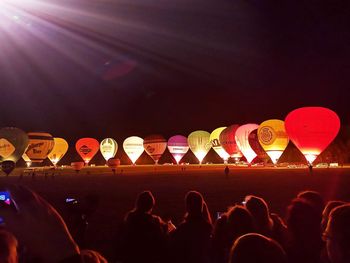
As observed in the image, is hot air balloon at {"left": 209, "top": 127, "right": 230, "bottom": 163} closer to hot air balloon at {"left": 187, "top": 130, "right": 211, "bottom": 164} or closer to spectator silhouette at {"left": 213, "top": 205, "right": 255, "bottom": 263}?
hot air balloon at {"left": 187, "top": 130, "right": 211, "bottom": 164}

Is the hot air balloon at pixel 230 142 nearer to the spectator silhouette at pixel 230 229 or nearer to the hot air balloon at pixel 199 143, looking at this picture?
the hot air balloon at pixel 199 143

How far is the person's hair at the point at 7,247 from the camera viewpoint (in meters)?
1.69

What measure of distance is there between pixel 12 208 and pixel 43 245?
0.19 metres

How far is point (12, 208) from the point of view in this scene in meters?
1.44

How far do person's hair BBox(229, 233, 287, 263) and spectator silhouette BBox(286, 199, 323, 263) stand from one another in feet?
5.83

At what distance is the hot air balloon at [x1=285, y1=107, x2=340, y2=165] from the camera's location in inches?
1083


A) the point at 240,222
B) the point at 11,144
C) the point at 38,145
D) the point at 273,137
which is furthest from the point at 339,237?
the point at 38,145

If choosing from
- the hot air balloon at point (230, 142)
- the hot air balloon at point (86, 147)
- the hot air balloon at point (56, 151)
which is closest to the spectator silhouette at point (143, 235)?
the hot air balloon at point (230, 142)

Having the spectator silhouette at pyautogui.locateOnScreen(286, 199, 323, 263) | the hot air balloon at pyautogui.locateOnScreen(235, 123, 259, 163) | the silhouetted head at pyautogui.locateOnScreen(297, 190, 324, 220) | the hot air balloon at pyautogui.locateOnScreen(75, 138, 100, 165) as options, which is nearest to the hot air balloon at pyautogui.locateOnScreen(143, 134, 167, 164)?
the hot air balloon at pyautogui.locateOnScreen(75, 138, 100, 165)

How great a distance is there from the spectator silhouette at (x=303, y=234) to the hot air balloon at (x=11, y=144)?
1433 inches

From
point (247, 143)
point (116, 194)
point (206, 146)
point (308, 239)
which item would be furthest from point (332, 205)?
point (206, 146)

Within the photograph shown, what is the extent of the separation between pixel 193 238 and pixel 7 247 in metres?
2.58

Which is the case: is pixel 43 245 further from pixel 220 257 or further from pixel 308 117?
pixel 308 117

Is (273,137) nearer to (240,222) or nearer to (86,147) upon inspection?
(86,147)
